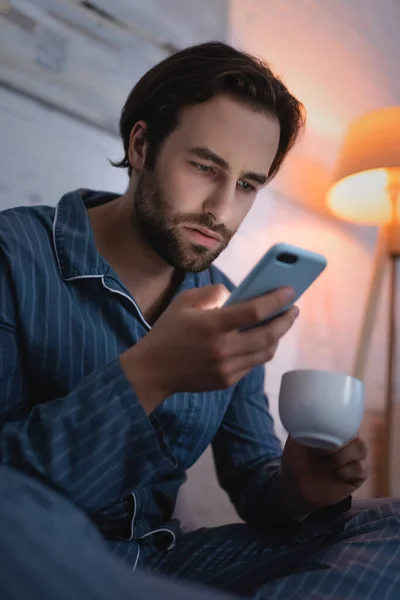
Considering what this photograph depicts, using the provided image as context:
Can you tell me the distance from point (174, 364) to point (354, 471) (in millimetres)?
321

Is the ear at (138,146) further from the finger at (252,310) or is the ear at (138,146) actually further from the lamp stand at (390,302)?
the lamp stand at (390,302)

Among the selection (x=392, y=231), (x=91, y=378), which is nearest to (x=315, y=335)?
(x=392, y=231)

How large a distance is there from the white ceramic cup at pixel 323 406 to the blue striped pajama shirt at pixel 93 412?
15cm

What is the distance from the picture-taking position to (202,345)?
1.78 feet

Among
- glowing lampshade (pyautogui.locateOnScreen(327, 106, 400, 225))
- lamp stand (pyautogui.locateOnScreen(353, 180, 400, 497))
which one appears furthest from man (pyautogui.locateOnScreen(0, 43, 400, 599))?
lamp stand (pyautogui.locateOnScreen(353, 180, 400, 497))

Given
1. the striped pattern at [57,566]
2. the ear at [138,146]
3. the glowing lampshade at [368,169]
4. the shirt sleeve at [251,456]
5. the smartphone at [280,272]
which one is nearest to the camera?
the striped pattern at [57,566]

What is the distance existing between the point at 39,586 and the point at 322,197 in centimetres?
157

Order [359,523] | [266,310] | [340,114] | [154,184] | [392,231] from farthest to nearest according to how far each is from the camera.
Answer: [340,114] < [392,231] < [154,184] < [359,523] < [266,310]

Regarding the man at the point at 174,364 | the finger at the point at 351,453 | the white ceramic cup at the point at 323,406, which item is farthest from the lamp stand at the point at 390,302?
the white ceramic cup at the point at 323,406

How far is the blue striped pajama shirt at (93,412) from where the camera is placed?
0.56 meters

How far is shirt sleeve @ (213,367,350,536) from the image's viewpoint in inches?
33.5

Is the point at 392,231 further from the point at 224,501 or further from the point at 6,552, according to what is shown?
the point at 6,552

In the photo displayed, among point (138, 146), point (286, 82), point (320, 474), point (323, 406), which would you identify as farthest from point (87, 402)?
point (286, 82)

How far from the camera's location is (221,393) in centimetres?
95
